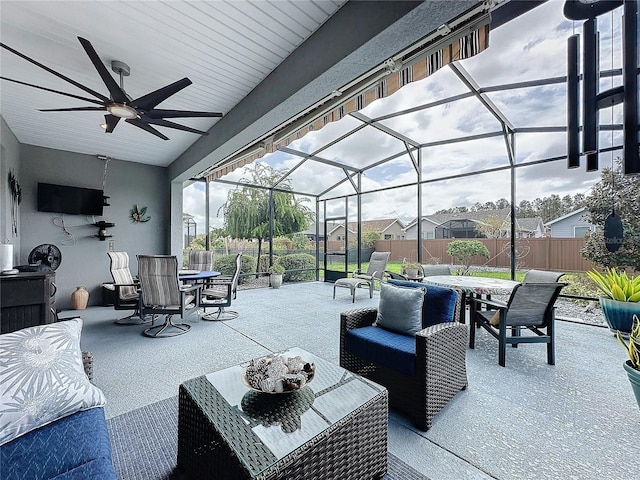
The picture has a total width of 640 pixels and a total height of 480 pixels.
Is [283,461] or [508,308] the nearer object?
[283,461]

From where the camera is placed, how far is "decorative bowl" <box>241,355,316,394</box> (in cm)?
133

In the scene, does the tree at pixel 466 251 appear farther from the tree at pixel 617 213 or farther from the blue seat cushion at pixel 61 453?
the blue seat cushion at pixel 61 453

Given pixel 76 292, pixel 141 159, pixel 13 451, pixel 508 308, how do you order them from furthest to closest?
pixel 141 159 < pixel 76 292 < pixel 508 308 < pixel 13 451

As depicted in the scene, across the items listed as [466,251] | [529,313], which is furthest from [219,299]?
[466,251]

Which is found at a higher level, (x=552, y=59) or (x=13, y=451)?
(x=552, y=59)

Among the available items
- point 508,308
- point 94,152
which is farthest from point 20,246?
point 508,308

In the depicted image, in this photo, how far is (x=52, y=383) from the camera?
1.15 m

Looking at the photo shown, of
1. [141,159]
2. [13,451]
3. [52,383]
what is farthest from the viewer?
[141,159]

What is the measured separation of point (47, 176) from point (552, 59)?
294 inches

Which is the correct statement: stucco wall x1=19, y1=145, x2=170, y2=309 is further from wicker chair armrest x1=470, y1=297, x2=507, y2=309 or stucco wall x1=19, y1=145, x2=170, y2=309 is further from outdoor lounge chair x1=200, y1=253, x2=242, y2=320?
wicker chair armrest x1=470, y1=297, x2=507, y2=309

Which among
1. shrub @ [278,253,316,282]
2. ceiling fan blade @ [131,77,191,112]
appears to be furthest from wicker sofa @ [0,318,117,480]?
shrub @ [278,253,316,282]

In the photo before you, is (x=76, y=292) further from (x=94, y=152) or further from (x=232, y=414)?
(x=232, y=414)

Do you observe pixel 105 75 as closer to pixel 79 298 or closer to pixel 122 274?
pixel 122 274

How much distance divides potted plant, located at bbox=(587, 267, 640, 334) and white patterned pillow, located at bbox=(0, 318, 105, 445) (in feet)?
14.4
